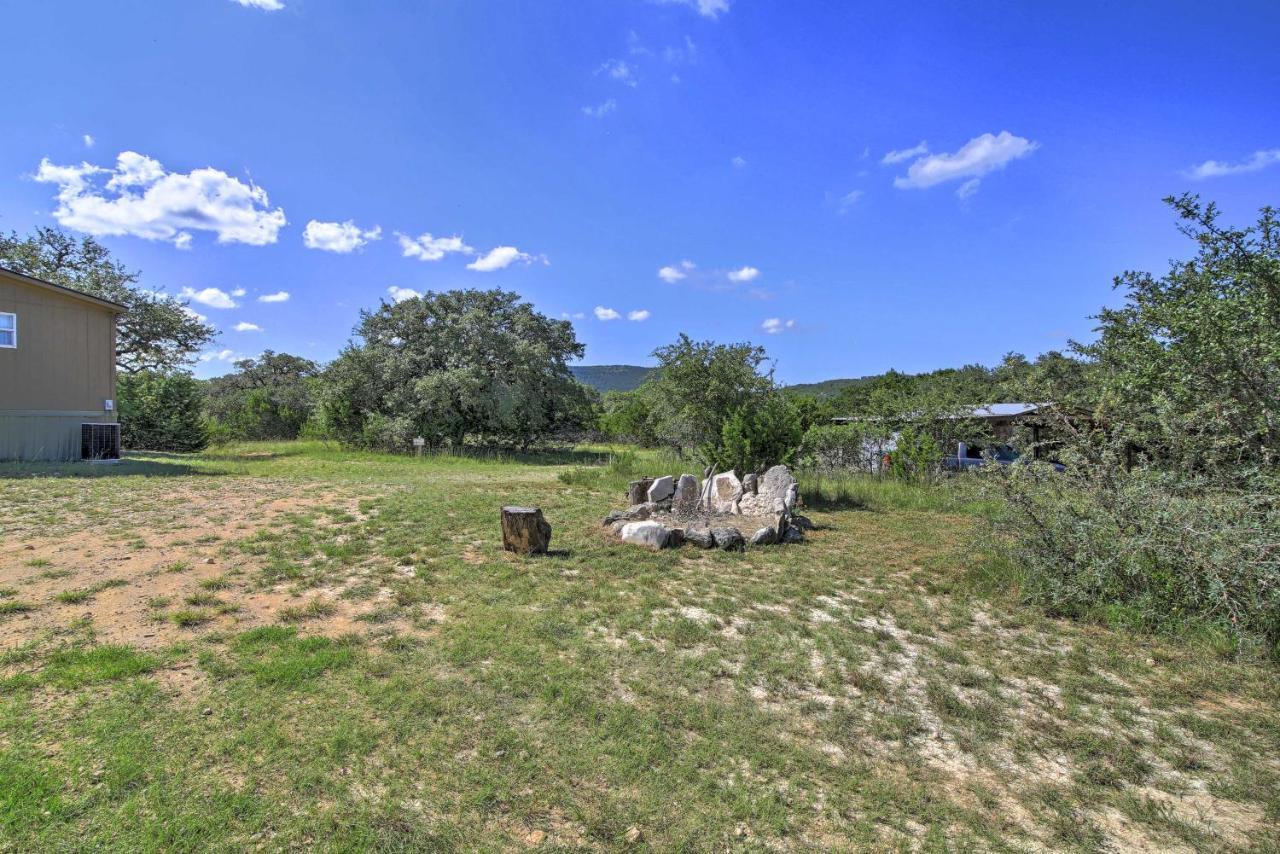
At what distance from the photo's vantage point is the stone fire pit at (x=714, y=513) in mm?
6070

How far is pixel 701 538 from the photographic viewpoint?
607 cm

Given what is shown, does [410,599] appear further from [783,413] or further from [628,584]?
[783,413]

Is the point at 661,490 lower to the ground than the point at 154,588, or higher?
higher

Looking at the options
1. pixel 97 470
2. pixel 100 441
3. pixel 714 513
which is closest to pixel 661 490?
pixel 714 513

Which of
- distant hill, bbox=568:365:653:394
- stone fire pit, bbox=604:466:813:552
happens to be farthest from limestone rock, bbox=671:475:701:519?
distant hill, bbox=568:365:653:394

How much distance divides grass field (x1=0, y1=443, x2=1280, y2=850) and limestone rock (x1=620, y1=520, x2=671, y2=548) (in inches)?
28.1

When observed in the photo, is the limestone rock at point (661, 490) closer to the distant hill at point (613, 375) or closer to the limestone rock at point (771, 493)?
the limestone rock at point (771, 493)

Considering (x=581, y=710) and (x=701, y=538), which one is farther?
(x=701, y=538)

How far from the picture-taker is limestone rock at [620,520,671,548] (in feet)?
19.4

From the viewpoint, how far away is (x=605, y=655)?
10.8 feet

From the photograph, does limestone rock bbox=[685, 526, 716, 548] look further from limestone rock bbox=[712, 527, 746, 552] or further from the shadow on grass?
the shadow on grass

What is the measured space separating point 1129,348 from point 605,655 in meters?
5.12

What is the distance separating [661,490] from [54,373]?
43.4ft

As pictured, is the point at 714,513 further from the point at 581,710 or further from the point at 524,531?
the point at 581,710
